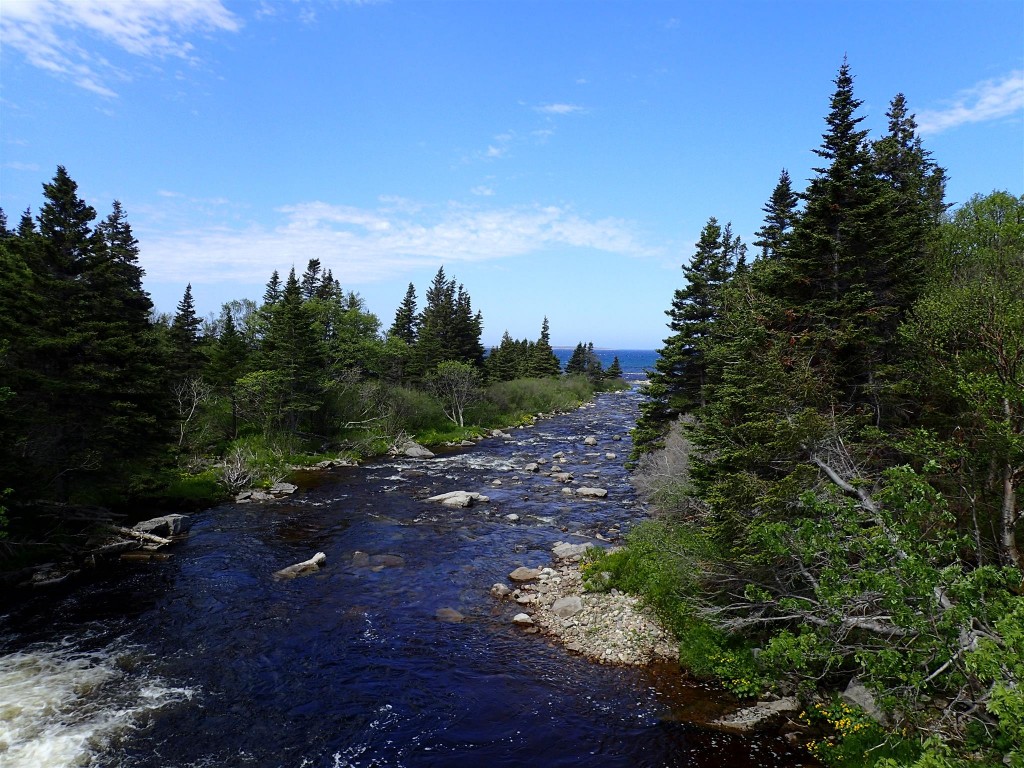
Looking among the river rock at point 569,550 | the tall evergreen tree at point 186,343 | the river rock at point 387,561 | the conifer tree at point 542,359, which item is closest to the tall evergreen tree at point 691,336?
the river rock at point 569,550

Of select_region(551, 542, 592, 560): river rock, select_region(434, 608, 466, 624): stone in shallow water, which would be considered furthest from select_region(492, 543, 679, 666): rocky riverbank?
select_region(434, 608, 466, 624): stone in shallow water

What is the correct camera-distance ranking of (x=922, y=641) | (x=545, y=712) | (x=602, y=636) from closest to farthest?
(x=922, y=641)
(x=545, y=712)
(x=602, y=636)

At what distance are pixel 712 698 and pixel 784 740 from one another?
197cm

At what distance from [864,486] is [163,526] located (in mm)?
28571

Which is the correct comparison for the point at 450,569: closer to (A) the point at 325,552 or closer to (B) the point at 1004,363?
(A) the point at 325,552

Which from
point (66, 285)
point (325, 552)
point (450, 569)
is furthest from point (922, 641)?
point (66, 285)

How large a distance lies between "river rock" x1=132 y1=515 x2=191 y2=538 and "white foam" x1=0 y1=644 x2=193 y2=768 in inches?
395

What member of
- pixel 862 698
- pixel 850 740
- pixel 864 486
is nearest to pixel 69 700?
pixel 850 740

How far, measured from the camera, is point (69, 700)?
12.8 metres

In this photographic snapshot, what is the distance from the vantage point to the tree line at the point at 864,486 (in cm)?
849

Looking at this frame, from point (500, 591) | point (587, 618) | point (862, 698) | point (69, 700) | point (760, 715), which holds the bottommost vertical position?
point (760, 715)

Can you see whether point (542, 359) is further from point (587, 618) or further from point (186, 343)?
point (587, 618)

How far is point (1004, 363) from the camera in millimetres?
11125

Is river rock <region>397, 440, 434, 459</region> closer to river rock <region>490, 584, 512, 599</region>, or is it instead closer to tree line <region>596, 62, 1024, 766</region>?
tree line <region>596, 62, 1024, 766</region>
